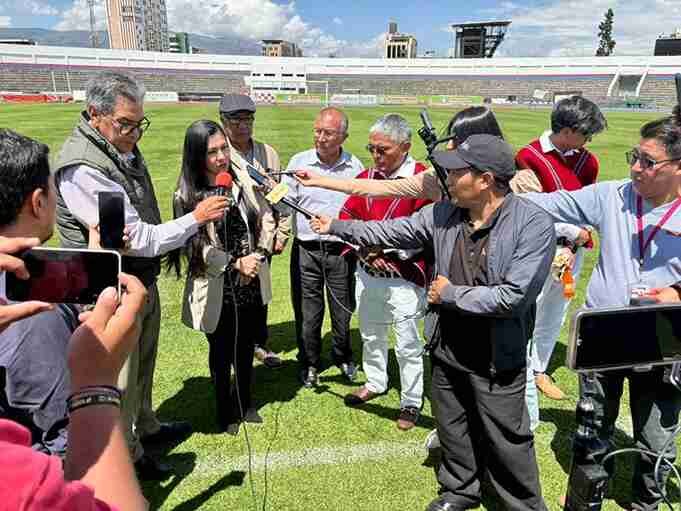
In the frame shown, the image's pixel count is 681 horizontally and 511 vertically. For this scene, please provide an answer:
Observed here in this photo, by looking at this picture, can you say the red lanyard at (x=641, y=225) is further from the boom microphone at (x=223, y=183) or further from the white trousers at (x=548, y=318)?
the boom microphone at (x=223, y=183)

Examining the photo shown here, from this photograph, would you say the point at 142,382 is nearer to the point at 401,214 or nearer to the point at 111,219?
the point at 111,219

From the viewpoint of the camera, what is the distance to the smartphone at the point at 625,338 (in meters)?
1.45

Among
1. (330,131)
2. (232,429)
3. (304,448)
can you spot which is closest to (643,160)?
(330,131)

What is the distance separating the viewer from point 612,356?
151cm

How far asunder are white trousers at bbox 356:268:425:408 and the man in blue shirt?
45cm

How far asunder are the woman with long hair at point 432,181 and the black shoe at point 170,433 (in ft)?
6.79

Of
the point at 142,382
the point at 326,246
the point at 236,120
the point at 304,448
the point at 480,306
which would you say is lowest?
the point at 304,448

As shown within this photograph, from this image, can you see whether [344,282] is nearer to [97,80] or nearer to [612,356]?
[97,80]

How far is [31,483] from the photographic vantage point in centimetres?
79

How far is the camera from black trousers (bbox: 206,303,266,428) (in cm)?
343

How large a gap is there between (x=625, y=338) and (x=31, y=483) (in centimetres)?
160

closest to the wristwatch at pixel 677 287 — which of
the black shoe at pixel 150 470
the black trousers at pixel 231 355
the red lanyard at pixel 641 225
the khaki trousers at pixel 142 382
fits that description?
the red lanyard at pixel 641 225

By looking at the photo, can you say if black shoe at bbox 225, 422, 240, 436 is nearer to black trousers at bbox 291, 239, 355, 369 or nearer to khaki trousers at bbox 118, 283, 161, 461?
khaki trousers at bbox 118, 283, 161, 461

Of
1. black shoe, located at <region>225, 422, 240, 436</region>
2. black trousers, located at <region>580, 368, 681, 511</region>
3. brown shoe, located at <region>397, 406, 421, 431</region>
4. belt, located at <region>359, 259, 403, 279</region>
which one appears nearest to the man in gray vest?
black shoe, located at <region>225, 422, 240, 436</region>
